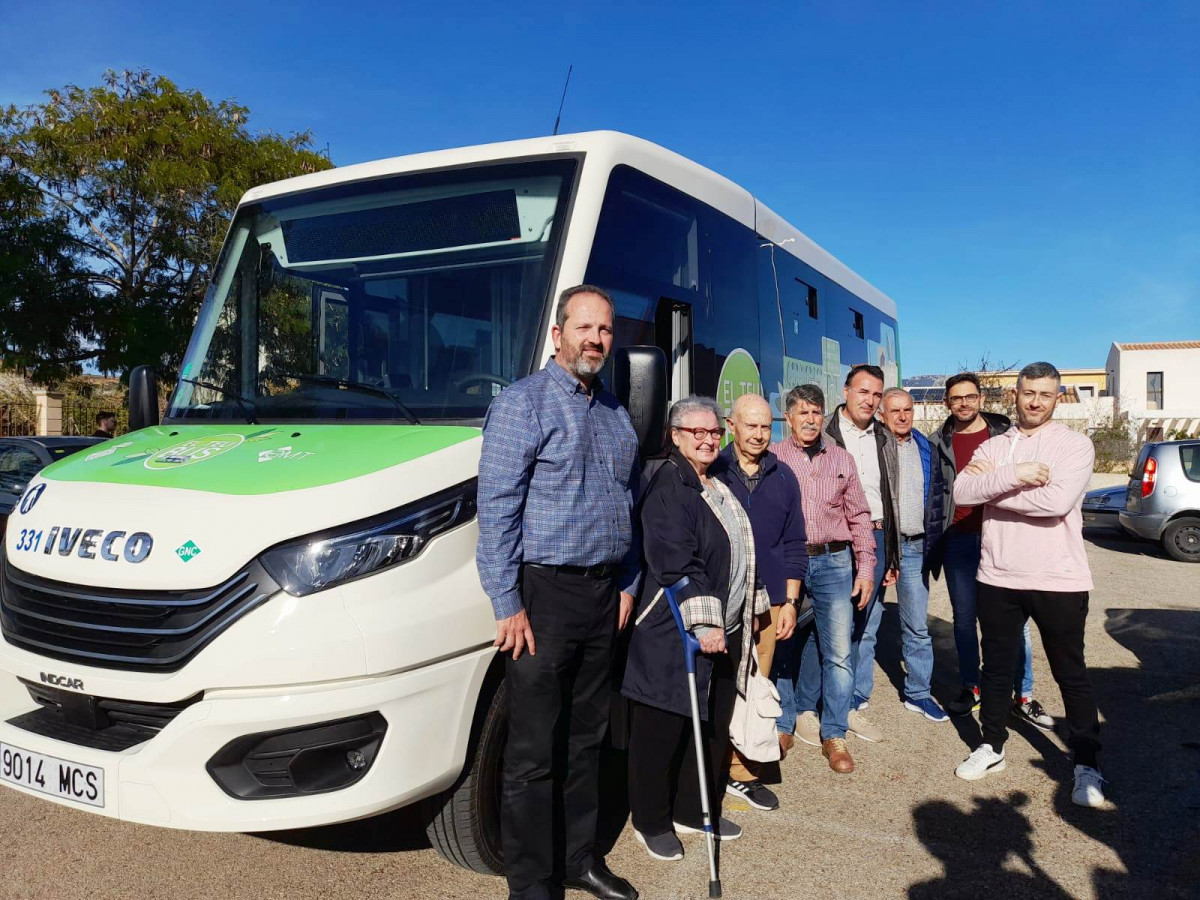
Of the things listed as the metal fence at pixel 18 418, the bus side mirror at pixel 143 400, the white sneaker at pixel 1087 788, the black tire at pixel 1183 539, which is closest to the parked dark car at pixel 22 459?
the bus side mirror at pixel 143 400

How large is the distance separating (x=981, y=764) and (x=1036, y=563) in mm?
1098

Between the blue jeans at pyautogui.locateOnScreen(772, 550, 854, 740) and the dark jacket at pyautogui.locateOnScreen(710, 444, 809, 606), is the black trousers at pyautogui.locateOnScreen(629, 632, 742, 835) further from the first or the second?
the blue jeans at pyautogui.locateOnScreen(772, 550, 854, 740)

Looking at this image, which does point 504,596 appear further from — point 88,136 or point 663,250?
point 88,136

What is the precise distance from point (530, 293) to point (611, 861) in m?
2.34

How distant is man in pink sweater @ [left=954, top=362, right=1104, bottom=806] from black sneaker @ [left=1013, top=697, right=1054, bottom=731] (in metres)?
1.01

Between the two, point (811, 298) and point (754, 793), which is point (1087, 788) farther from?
point (811, 298)

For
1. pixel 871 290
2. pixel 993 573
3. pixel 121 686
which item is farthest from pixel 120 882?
pixel 871 290

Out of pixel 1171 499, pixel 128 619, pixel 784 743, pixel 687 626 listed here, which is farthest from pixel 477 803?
pixel 1171 499

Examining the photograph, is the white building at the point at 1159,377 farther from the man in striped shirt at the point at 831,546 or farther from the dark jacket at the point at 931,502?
the man in striped shirt at the point at 831,546

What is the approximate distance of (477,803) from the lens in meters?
3.28

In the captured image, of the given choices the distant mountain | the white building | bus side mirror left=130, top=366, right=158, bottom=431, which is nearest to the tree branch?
bus side mirror left=130, top=366, right=158, bottom=431

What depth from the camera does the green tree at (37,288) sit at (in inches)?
588

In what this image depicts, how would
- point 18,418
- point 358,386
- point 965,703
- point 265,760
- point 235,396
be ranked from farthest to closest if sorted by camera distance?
point 18,418
point 965,703
point 235,396
point 358,386
point 265,760

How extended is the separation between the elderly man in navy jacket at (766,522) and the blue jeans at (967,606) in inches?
65.3
